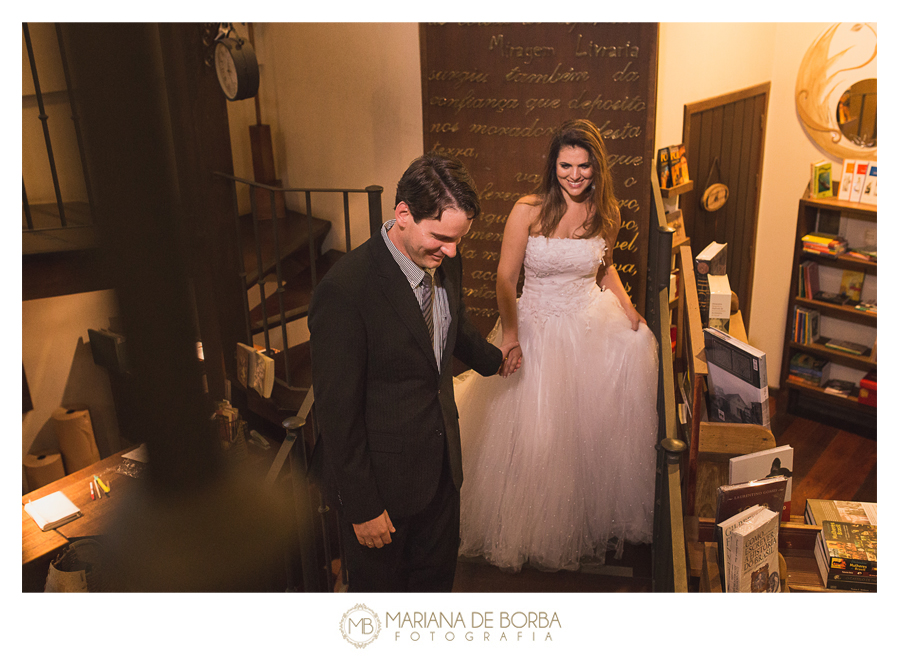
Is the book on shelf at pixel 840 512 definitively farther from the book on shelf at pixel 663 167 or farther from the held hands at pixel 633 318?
the book on shelf at pixel 663 167

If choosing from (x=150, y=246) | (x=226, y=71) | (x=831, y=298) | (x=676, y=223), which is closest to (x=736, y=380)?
(x=676, y=223)

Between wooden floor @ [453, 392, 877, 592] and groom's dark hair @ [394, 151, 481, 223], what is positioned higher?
groom's dark hair @ [394, 151, 481, 223]

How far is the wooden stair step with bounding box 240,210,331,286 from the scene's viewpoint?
4.01 meters

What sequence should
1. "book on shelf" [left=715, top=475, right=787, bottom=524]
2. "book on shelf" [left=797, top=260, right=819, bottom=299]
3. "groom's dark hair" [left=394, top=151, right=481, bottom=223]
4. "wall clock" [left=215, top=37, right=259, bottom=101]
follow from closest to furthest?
"groom's dark hair" [left=394, top=151, right=481, bottom=223]
"book on shelf" [left=715, top=475, right=787, bottom=524]
"wall clock" [left=215, top=37, right=259, bottom=101]
"book on shelf" [left=797, top=260, right=819, bottom=299]

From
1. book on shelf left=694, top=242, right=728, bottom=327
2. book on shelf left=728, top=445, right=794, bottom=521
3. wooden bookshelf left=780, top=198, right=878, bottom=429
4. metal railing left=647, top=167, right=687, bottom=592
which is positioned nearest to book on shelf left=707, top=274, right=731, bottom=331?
book on shelf left=694, top=242, right=728, bottom=327

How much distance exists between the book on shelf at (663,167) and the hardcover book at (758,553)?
2.05 m

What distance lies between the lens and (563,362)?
241cm

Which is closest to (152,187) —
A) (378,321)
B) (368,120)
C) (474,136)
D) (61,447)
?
(378,321)

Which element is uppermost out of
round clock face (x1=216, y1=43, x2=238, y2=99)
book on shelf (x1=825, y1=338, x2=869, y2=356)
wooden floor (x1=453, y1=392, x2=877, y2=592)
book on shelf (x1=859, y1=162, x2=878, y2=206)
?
round clock face (x1=216, y1=43, x2=238, y2=99)

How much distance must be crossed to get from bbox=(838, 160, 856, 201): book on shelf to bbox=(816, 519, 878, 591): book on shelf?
2713 millimetres

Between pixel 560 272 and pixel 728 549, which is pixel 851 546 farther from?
pixel 560 272

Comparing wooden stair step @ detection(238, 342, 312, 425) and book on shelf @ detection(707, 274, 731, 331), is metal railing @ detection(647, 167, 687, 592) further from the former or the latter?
wooden stair step @ detection(238, 342, 312, 425)

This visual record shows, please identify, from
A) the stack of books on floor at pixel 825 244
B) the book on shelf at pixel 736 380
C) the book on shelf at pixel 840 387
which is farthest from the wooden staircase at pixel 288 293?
the book on shelf at pixel 840 387
